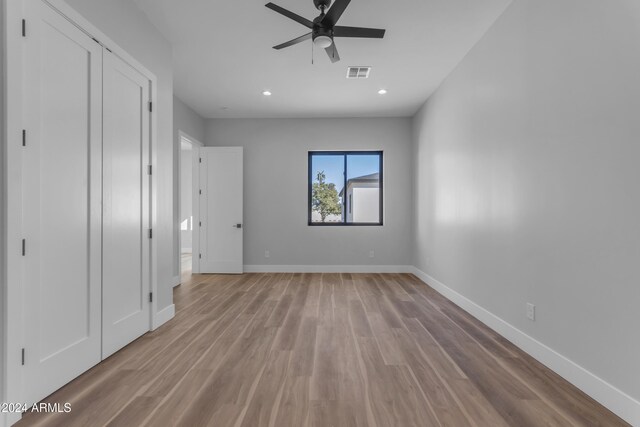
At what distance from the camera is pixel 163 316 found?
303 centimetres

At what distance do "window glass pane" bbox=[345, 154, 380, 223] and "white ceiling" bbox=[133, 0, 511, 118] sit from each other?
1.05 m

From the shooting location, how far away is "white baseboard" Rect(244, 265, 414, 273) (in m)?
5.77

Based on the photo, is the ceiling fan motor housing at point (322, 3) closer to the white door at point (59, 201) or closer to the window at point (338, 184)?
the white door at point (59, 201)

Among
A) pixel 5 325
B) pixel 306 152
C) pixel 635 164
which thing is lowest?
pixel 5 325

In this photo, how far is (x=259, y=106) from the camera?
5.20 meters

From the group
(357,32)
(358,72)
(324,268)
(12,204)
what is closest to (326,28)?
(357,32)

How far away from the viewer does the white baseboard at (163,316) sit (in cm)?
290

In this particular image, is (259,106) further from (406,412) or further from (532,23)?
(406,412)

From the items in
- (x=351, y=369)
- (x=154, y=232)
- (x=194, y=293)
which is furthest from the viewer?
(x=194, y=293)

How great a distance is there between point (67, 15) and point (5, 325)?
191cm

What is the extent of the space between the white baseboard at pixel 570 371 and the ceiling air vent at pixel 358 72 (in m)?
3.13

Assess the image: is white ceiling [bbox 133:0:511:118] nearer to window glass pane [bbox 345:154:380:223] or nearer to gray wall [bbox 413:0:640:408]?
gray wall [bbox 413:0:640:408]

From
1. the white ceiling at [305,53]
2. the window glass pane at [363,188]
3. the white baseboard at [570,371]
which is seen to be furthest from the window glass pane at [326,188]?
the white baseboard at [570,371]

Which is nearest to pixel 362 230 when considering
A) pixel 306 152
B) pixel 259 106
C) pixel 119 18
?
pixel 306 152
